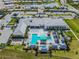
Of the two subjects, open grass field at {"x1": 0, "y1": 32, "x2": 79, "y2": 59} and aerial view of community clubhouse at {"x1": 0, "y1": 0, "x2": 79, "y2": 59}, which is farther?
aerial view of community clubhouse at {"x1": 0, "y1": 0, "x2": 79, "y2": 59}

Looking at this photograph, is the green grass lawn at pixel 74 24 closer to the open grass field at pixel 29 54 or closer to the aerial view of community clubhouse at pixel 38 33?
the aerial view of community clubhouse at pixel 38 33

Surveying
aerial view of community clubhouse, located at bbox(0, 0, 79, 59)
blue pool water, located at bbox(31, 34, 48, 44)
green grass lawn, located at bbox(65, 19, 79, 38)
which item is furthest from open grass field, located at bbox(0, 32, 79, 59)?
green grass lawn, located at bbox(65, 19, 79, 38)

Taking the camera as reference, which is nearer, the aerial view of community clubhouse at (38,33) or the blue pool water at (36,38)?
the aerial view of community clubhouse at (38,33)

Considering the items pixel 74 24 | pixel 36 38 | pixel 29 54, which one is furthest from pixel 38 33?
pixel 74 24

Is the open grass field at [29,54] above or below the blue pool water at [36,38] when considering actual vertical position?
above

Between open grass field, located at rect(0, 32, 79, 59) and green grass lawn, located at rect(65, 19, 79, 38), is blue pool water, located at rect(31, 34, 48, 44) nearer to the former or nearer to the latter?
open grass field, located at rect(0, 32, 79, 59)

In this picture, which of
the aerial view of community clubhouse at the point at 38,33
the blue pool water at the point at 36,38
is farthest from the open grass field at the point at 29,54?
the blue pool water at the point at 36,38

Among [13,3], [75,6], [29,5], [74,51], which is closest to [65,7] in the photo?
[75,6]

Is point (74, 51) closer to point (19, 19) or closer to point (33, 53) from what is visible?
point (33, 53)
